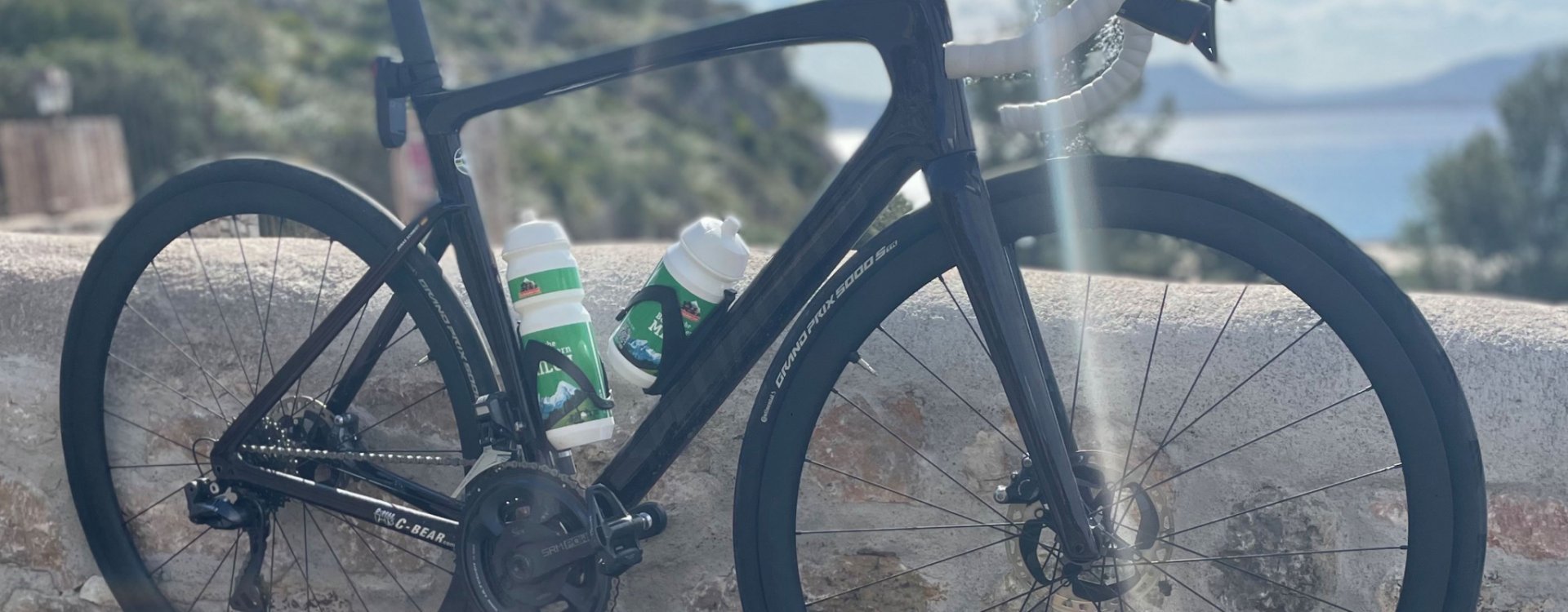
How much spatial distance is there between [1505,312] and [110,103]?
2271cm

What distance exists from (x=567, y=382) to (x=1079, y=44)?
84cm

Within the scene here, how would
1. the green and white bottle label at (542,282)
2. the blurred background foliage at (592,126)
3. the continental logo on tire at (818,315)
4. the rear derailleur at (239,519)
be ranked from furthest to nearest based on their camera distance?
the blurred background foliage at (592,126), the rear derailleur at (239,519), the green and white bottle label at (542,282), the continental logo on tire at (818,315)

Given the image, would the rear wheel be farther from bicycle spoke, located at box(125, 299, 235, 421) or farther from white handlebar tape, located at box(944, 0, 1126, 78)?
white handlebar tape, located at box(944, 0, 1126, 78)

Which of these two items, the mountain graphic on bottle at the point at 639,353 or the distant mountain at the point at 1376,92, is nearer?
the mountain graphic on bottle at the point at 639,353

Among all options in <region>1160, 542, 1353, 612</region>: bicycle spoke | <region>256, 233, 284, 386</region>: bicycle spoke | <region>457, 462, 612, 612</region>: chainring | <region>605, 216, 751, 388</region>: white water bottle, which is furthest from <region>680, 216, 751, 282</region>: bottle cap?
<region>256, 233, 284, 386</region>: bicycle spoke

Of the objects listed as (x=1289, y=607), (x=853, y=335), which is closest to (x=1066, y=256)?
(x=853, y=335)

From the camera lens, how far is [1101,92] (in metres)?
1.38

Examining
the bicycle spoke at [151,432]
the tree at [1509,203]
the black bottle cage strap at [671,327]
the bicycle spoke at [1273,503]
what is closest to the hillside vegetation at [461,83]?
the black bottle cage strap at [671,327]

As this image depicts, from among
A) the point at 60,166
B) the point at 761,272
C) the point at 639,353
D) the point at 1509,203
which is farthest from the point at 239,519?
the point at 1509,203

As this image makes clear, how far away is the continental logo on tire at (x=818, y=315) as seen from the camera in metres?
1.50

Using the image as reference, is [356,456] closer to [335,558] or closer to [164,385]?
[335,558]

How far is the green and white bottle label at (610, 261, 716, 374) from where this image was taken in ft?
5.46

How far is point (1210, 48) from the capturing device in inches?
52.5

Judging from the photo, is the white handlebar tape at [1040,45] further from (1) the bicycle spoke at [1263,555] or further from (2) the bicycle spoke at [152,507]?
(2) the bicycle spoke at [152,507]
